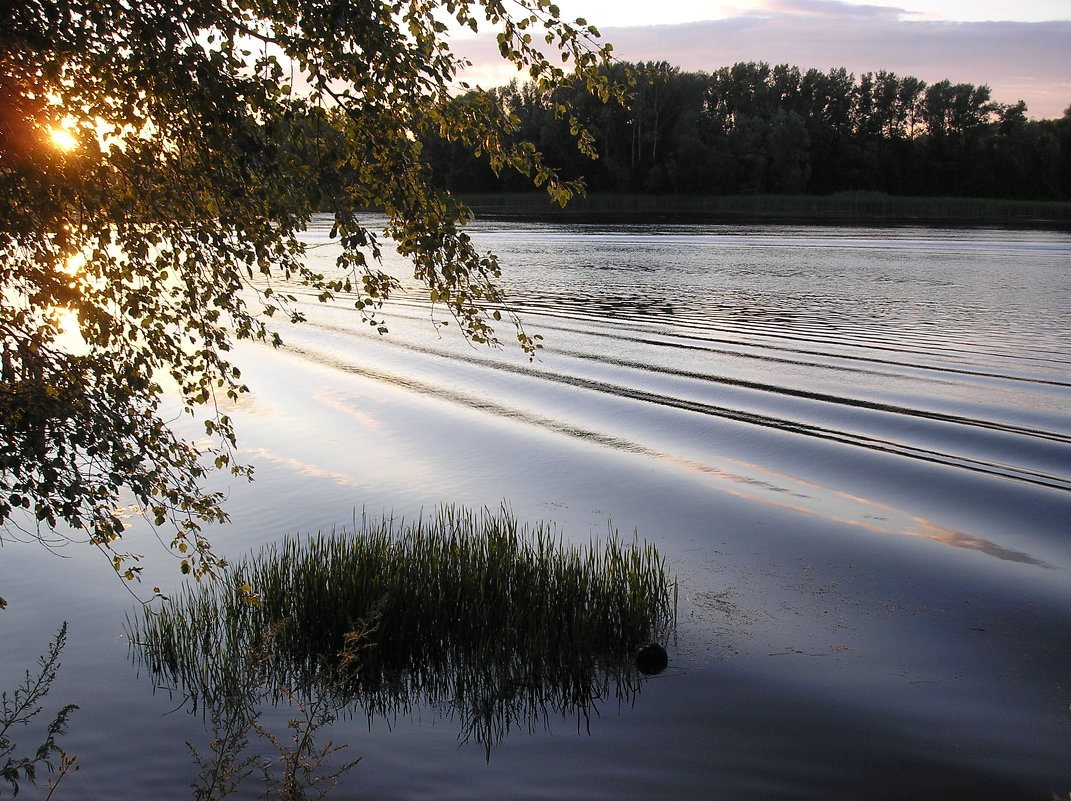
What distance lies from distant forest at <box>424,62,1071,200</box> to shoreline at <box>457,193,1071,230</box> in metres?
6.47

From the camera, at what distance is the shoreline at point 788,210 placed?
82.9 meters

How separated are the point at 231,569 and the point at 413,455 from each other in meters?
5.19

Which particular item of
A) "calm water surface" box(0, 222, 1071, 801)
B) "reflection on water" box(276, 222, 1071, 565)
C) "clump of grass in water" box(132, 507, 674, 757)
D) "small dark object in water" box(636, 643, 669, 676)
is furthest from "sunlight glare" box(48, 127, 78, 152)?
"reflection on water" box(276, 222, 1071, 565)

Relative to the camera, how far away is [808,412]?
53.5 feet

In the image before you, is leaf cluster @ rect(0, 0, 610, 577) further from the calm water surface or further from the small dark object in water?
the small dark object in water

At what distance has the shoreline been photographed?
272 feet

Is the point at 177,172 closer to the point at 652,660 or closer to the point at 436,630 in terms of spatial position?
the point at 436,630

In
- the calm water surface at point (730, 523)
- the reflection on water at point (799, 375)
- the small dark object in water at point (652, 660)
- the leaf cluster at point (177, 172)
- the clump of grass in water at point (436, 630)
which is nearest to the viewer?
the leaf cluster at point (177, 172)

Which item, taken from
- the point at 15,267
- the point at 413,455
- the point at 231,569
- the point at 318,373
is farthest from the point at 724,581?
the point at 318,373

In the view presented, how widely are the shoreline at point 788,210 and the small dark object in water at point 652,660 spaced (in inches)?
2635

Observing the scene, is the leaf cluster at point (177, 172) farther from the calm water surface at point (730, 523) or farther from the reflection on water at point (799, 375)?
the reflection on water at point (799, 375)

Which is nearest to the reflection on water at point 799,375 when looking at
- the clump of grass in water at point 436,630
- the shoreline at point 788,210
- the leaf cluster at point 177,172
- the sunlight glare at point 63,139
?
the clump of grass in water at point 436,630

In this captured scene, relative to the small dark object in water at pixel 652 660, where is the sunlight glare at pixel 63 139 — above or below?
above

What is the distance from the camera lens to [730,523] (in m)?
11.4
